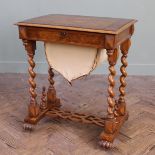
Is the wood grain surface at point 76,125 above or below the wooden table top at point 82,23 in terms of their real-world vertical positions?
below

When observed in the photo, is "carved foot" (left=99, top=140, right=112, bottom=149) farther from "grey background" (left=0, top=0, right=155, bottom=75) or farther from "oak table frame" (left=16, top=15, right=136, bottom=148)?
"grey background" (left=0, top=0, right=155, bottom=75)

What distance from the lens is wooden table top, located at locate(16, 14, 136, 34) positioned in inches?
70.1

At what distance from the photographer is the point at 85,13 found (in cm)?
326

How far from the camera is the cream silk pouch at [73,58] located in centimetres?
193

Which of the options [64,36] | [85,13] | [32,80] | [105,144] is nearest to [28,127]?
[32,80]

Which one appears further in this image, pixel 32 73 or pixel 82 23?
pixel 32 73

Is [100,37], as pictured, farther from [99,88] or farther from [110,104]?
[99,88]

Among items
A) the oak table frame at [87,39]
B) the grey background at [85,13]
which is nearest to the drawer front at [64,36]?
the oak table frame at [87,39]

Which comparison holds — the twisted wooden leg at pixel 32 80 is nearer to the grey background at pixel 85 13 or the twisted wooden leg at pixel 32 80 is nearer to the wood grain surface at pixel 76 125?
the wood grain surface at pixel 76 125

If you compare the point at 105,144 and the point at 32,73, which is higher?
the point at 32,73

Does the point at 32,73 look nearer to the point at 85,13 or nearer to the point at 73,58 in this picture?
the point at 73,58

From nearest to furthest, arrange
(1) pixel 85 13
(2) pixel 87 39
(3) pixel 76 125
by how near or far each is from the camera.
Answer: (2) pixel 87 39, (3) pixel 76 125, (1) pixel 85 13

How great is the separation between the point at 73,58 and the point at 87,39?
0.21 meters

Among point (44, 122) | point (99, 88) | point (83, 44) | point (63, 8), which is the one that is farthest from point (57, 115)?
point (63, 8)
